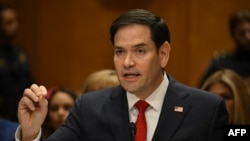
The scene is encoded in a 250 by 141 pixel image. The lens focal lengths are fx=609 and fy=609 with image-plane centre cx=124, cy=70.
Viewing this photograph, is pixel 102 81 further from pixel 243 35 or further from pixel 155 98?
pixel 243 35

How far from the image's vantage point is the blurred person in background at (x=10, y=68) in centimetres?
536

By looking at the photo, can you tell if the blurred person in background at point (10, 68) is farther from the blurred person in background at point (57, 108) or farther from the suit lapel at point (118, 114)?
the suit lapel at point (118, 114)

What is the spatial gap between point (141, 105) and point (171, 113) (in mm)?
→ 128

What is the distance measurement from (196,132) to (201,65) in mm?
3439

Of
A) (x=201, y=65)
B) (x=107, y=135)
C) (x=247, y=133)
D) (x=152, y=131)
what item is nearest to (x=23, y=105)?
(x=107, y=135)

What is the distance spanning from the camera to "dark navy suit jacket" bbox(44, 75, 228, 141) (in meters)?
2.46

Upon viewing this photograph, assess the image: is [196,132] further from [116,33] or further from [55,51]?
[55,51]

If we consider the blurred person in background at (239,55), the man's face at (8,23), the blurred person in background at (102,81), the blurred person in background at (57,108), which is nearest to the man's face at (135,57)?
the blurred person in background at (102,81)

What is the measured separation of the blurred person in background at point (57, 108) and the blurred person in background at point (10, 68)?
135 centimetres

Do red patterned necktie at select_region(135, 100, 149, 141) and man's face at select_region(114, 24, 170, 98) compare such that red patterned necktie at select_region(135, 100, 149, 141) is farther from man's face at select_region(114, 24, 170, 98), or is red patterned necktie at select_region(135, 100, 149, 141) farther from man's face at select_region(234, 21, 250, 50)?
man's face at select_region(234, 21, 250, 50)

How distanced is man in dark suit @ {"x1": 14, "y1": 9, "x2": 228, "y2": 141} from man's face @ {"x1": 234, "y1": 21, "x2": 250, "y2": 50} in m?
2.31

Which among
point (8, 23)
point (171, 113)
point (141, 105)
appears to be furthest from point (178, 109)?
point (8, 23)

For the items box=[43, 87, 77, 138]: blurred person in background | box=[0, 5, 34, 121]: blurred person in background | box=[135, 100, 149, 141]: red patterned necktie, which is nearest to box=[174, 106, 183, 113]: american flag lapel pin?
box=[135, 100, 149, 141]: red patterned necktie

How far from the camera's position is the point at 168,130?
246 cm
